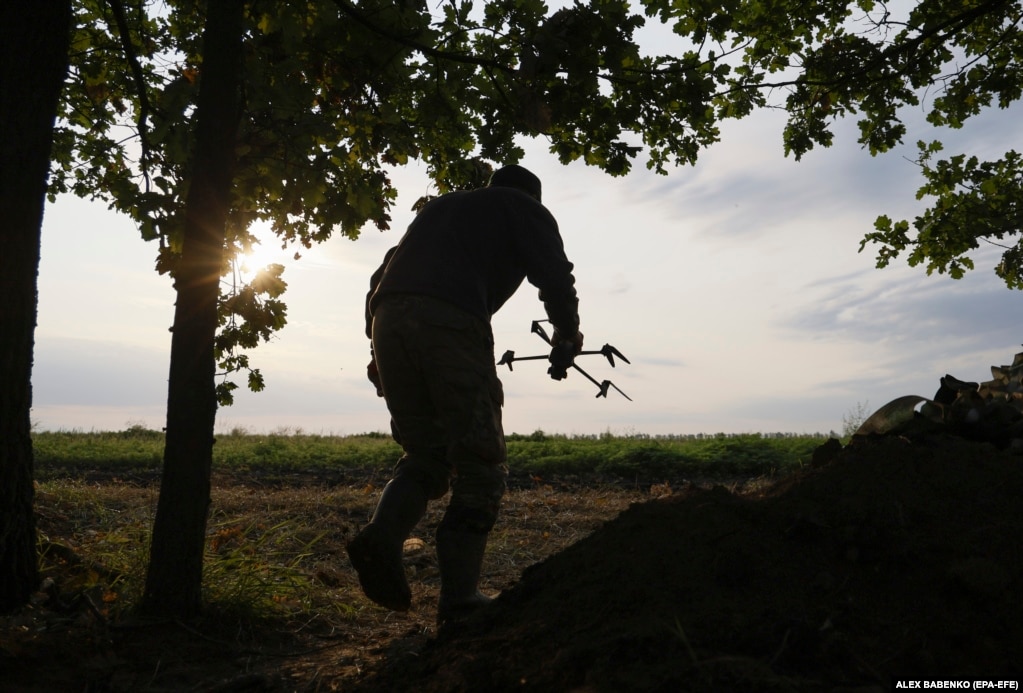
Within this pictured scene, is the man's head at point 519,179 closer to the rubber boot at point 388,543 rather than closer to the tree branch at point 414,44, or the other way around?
the tree branch at point 414,44

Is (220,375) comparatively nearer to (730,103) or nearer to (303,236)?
(303,236)

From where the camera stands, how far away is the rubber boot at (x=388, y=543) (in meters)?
4.20

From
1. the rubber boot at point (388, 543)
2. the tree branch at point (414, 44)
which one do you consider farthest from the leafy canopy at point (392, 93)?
the rubber boot at point (388, 543)

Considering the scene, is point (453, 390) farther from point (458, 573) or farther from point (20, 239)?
point (20, 239)

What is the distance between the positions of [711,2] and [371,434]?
14.9m

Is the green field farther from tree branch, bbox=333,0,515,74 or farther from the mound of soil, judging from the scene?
tree branch, bbox=333,0,515,74

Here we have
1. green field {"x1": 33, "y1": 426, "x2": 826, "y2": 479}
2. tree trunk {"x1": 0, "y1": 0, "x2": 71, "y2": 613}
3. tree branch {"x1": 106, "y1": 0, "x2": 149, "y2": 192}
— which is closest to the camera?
tree trunk {"x1": 0, "y1": 0, "x2": 71, "y2": 613}

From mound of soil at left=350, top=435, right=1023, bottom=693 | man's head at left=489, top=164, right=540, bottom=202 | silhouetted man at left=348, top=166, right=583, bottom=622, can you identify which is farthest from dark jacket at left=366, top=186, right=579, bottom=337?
mound of soil at left=350, top=435, right=1023, bottom=693

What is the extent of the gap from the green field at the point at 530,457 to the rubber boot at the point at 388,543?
260 inches

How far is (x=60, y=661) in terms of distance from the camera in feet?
12.9

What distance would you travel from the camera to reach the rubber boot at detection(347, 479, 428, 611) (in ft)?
13.8

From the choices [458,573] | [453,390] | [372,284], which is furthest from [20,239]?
[458,573]

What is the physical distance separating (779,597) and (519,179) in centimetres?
292

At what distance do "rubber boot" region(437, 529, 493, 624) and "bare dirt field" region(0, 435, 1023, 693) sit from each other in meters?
0.35
